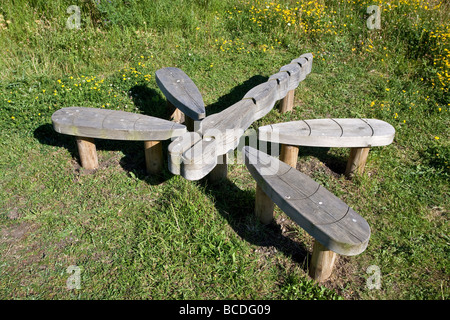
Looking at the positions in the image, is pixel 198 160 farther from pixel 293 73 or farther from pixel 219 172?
pixel 293 73

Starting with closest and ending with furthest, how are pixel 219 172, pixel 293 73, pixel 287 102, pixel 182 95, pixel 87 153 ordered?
pixel 219 172 → pixel 87 153 → pixel 182 95 → pixel 293 73 → pixel 287 102

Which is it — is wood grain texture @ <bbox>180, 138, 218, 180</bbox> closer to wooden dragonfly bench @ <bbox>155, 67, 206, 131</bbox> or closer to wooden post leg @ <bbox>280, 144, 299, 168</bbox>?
wooden dragonfly bench @ <bbox>155, 67, 206, 131</bbox>

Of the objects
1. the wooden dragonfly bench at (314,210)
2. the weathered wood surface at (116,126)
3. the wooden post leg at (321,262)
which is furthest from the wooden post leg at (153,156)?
the wooden post leg at (321,262)

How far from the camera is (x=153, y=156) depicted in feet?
12.0

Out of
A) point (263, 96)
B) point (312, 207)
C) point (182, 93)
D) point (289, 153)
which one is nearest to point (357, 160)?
point (289, 153)

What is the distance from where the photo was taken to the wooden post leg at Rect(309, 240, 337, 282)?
2621 millimetres

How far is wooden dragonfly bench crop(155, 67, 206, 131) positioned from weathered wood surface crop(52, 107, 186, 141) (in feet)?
0.75

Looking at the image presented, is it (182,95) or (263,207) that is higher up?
(182,95)

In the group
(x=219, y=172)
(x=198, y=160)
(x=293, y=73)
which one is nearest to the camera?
(x=198, y=160)

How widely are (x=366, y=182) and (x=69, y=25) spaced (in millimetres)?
4979

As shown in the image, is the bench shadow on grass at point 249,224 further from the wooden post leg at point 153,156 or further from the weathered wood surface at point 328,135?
the weathered wood surface at point 328,135

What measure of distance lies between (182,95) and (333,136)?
5.38ft

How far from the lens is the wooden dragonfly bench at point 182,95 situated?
3608mm
